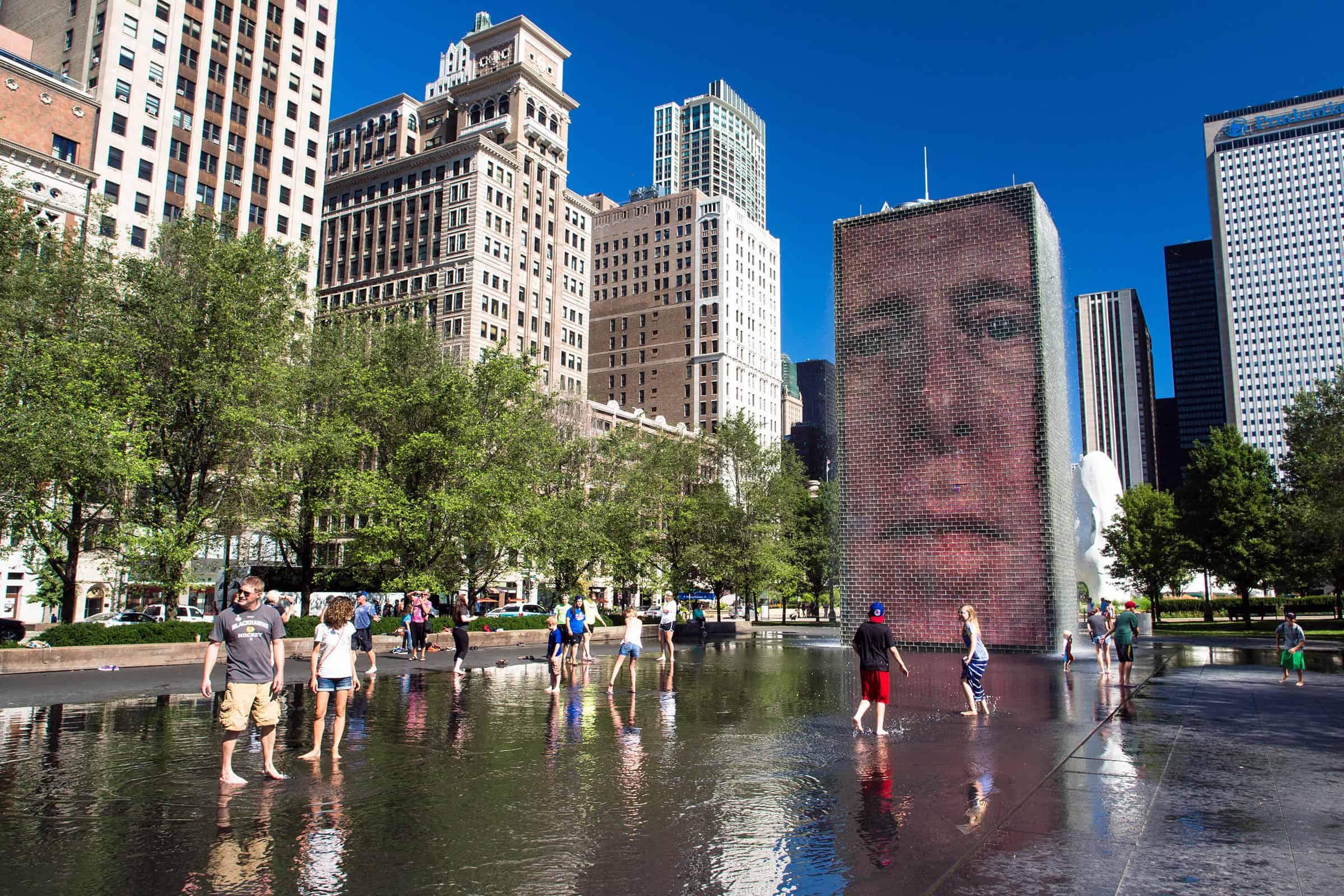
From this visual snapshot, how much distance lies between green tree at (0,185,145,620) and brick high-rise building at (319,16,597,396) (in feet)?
203

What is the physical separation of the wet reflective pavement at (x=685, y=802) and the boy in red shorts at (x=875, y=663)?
1.54ft

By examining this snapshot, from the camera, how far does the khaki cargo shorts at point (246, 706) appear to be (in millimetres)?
8406

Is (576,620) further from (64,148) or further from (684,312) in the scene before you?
(684,312)

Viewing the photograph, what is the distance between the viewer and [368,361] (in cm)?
3897

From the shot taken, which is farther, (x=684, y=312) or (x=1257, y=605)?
(x=684, y=312)

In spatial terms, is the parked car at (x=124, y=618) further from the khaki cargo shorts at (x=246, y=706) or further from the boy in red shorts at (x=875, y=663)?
the boy in red shorts at (x=875, y=663)

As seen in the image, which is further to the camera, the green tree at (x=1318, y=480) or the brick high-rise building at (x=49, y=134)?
the brick high-rise building at (x=49, y=134)

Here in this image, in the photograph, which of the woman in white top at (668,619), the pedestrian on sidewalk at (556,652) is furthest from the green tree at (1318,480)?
the pedestrian on sidewalk at (556,652)

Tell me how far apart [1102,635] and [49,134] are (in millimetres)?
71899

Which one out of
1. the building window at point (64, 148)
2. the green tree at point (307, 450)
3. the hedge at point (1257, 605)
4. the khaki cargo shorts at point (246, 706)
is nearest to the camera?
the khaki cargo shorts at point (246, 706)

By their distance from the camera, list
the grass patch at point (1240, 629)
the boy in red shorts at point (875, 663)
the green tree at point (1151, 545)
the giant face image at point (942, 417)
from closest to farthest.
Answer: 1. the boy in red shorts at point (875, 663)
2. the giant face image at point (942, 417)
3. the grass patch at point (1240, 629)
4. the green tree at point (1151, 545)

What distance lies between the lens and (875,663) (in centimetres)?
1177

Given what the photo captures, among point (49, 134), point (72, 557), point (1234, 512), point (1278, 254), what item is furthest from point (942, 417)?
point (1278, 254)

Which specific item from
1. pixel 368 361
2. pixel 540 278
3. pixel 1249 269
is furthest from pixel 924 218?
pixel 1249 269
